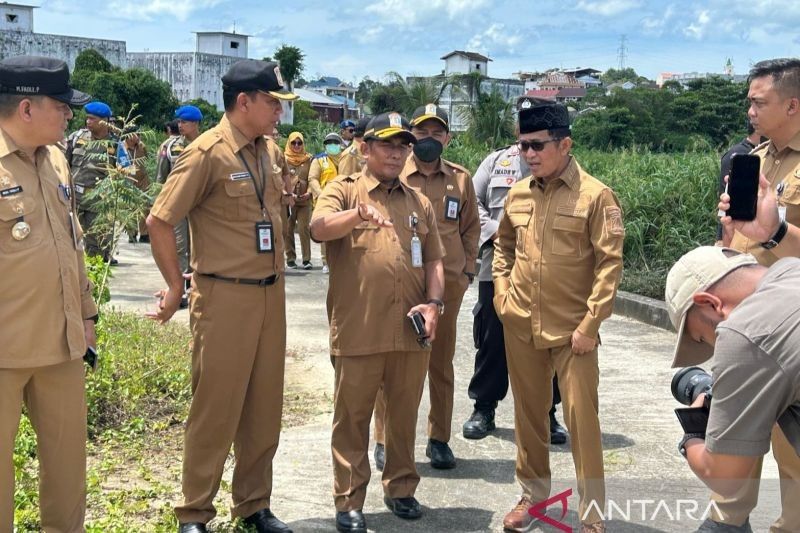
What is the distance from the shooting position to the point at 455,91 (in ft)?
91.5

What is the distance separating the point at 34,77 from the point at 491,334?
3.48 metres

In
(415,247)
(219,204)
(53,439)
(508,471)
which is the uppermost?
(219,204)

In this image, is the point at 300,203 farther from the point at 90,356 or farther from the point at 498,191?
the point at 90,356

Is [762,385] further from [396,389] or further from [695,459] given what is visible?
[396,389]

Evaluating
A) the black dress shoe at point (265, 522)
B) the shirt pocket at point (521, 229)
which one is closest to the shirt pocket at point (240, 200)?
the shirt pocket at point (521, 229)

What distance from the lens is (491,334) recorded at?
630cm

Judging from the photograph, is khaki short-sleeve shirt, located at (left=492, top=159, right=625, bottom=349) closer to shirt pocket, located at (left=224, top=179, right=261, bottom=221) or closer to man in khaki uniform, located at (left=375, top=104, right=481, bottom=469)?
man in khaki uniform, located at (left=375, top=104, right=481, bottom=469)

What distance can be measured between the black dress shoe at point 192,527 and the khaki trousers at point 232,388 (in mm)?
21

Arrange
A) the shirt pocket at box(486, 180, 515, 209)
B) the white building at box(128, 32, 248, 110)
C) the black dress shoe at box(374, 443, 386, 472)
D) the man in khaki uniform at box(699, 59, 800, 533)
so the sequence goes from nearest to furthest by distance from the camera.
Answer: the man in khaki uniform at box(699, 59, 800, 533), the black dress shoe at box(374, 443, 386, 472), the shirt pocket at box(486, 180, 515, 209), the white building at box(128, 32, 248, 110)

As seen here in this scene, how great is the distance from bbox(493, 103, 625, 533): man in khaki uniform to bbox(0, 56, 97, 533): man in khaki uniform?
2175 millimetres

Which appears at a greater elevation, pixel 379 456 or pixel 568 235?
pixel 568 235

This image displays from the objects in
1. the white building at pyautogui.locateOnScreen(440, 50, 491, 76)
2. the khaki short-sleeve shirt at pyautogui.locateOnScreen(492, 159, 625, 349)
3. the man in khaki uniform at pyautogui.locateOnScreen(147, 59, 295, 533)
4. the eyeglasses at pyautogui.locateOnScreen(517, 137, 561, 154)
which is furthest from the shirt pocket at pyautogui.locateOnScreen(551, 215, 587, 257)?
the white building at pyautogui.locateOnScreen(440, 50, 491, 76)

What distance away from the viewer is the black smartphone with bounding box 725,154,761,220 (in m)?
3.96

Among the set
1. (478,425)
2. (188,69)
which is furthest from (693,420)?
(188,69)
